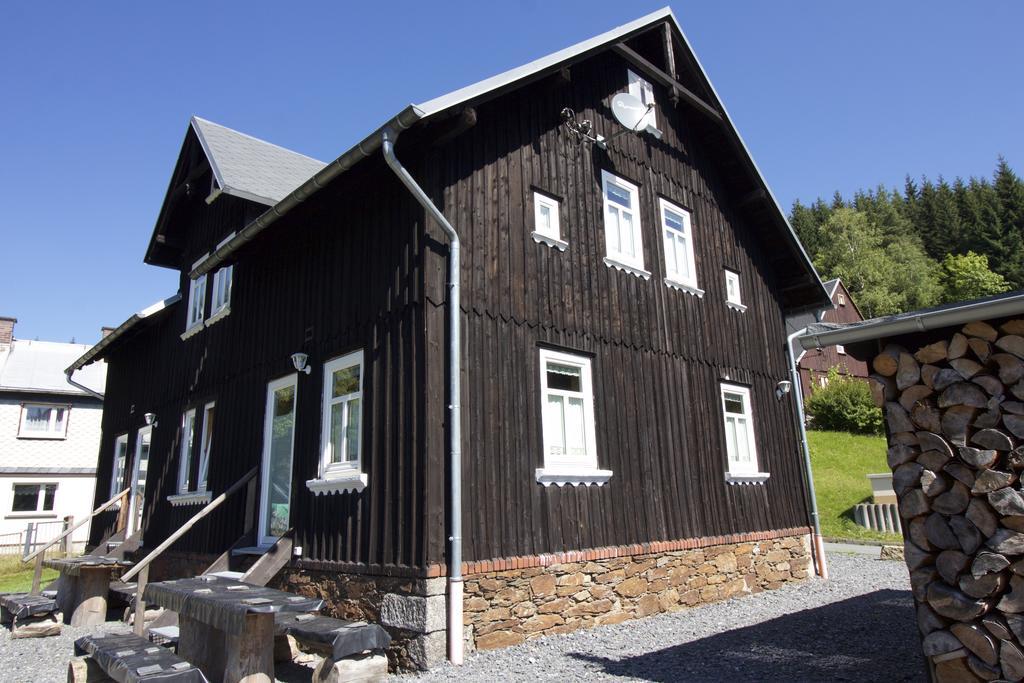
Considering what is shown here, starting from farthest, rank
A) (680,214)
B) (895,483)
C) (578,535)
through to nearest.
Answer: (680,214), (578,535), (895,483)

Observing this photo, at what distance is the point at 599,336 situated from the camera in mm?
9195

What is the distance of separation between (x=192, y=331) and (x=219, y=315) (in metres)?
1.53

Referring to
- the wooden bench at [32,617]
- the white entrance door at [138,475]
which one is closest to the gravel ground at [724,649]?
the wooden bench at [32,617]

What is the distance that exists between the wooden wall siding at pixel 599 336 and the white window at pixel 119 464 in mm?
11906

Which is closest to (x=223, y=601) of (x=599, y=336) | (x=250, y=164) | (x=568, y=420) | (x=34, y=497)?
(x=568, y=420)

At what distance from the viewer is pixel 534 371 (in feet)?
27.0

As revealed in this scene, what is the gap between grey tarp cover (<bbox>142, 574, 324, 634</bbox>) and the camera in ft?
18.3

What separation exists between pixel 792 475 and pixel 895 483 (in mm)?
7971

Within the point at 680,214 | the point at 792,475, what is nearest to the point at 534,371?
the point at 680,214

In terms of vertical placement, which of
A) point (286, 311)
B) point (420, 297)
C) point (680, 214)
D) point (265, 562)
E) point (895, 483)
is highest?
point (680, 214)

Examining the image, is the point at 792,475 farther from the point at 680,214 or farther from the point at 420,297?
the point at 420,297

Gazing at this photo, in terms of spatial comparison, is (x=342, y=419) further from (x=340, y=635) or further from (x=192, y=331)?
(x=192, y=331)

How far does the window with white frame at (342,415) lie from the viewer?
8266 millimetres

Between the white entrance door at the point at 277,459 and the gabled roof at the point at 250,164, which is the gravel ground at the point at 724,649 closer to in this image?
the white entrance door at the point at 277,459
